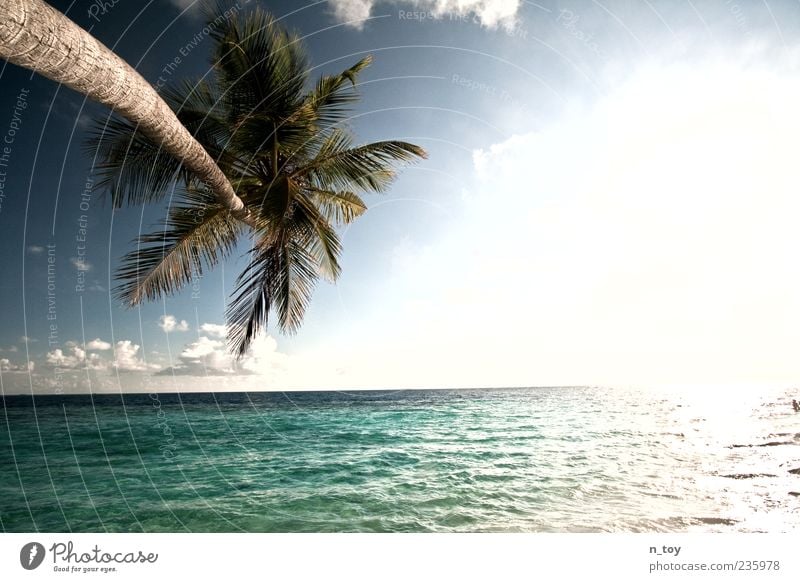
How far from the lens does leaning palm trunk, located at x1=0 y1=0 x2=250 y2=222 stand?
1.52 m

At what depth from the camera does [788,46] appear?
4.12m

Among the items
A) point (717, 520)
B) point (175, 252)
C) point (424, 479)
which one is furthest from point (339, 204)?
point (717, 520)

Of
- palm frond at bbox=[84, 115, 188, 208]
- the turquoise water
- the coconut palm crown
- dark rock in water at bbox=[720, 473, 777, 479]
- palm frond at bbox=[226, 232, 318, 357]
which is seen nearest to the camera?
palm frond at bbox=[84, 115, 188, 208]

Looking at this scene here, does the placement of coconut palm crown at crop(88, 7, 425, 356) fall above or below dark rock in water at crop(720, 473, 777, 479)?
above

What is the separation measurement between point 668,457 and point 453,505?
222 inches

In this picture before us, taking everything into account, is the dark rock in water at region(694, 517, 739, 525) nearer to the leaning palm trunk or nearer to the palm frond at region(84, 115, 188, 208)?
Answer: the leaning palm trunk

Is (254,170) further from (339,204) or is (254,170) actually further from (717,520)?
(717,520)

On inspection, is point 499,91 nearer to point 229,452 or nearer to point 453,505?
point 453,505

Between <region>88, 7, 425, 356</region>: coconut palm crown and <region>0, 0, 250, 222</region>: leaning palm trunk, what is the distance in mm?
1728

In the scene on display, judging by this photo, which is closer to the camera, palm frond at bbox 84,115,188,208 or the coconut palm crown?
palm frond at bbox 84,115,188,208

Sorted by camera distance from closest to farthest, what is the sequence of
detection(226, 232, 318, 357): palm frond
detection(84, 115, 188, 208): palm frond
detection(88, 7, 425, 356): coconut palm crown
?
detection(84, 115, 188, 208): palm frond, detection(88, 7, 425, 356): coconut palm crown, detection(226, 232, 318, 357): palm frond

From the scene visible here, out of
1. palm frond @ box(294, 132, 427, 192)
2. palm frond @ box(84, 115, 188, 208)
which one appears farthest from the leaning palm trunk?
palm frond @ box(294, 132, 427, 192)

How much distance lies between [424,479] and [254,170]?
574 cm
